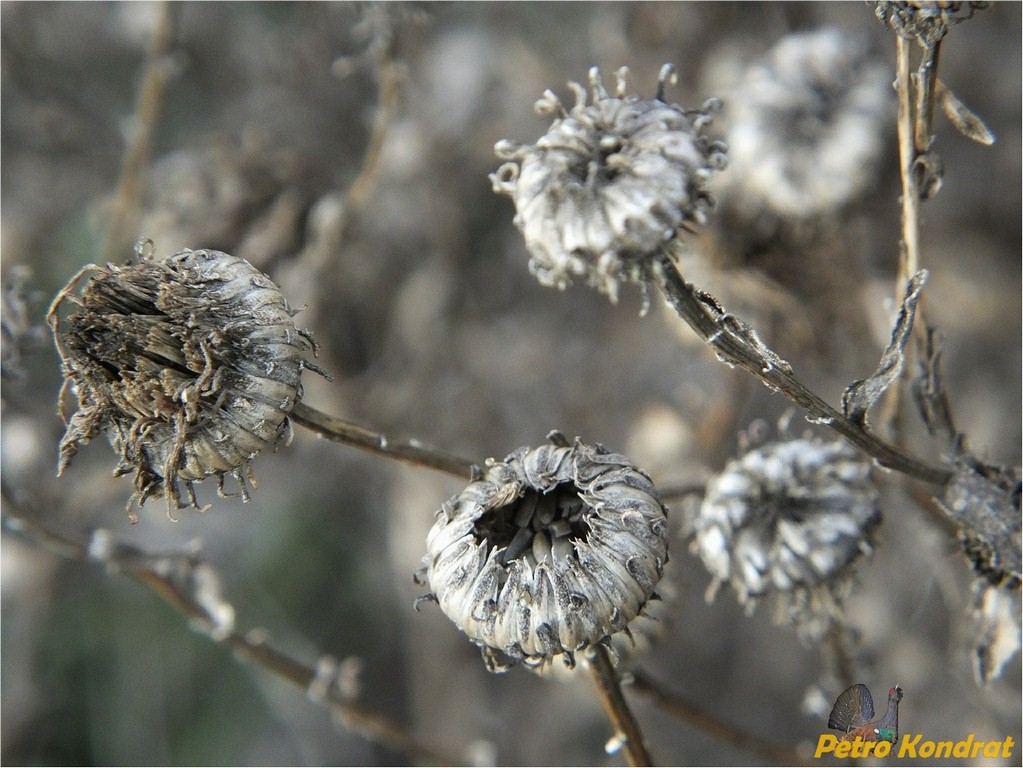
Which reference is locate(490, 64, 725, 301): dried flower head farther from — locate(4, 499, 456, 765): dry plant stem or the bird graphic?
locate(4, 499, 456, 765): dry plant stem

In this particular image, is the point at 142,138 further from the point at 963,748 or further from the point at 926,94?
the point at 963,748

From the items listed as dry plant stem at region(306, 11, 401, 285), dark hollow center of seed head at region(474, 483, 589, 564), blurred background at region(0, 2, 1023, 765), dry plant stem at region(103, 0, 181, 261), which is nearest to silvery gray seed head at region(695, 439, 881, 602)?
dark hollow center of seed head at region(474, 483, 589, 564)

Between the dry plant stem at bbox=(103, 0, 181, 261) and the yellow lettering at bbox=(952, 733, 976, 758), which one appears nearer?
the yellow lettering at bbox=(952, 733, 976, 758)

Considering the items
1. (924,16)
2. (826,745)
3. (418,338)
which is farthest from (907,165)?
(418,338)

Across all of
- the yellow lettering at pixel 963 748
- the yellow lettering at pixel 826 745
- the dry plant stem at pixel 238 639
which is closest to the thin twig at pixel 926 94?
the yellow lettering at pixel 826 745

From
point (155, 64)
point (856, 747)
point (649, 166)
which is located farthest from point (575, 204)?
point (155, 64)

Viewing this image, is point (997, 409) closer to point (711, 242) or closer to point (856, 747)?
point (711, 242)
